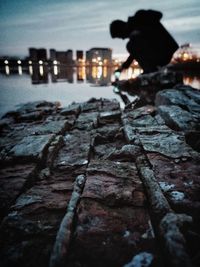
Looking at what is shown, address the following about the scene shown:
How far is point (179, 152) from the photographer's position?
2115 mm

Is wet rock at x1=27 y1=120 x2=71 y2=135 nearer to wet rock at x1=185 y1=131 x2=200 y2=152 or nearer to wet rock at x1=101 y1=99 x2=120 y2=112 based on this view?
wet rock at x1=101 y1=99 x2=120 y2=112

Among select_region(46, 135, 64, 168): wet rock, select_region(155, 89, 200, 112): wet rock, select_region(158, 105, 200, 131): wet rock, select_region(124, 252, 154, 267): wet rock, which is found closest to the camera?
select_region(124, 252, 154, 267): wet rock

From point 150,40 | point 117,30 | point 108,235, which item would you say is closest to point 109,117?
point 108,235

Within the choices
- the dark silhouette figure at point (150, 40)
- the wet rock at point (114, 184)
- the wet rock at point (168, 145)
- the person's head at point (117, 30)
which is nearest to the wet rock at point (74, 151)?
the wet rock at point (114, 184)

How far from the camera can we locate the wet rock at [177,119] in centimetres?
269

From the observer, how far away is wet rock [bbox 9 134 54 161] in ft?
7.11

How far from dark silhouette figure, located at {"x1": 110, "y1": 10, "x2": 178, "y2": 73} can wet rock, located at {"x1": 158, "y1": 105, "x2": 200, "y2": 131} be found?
440 cm

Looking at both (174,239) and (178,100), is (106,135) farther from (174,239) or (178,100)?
(174,239)

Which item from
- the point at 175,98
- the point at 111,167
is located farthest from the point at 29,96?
the point at 111,167

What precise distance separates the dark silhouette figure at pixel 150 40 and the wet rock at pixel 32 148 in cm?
562

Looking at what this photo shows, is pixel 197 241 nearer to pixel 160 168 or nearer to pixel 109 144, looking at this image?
pixel 160 168

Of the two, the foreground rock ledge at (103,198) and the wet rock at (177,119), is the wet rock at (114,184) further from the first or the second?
the wet rock at (177,119)

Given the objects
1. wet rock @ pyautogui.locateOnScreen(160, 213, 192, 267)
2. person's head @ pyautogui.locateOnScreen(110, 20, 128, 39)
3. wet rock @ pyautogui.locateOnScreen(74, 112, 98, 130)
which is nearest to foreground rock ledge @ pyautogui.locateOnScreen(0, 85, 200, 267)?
wet rock @ pyautogui.locateOnScreen(160, 213, 192, 267)

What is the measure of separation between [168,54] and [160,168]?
6290 millimetres
